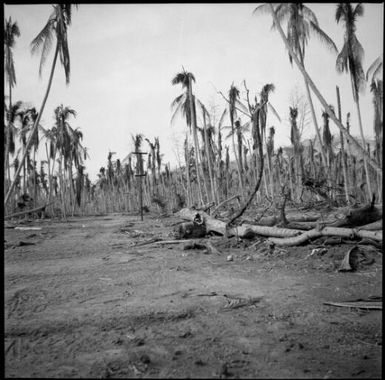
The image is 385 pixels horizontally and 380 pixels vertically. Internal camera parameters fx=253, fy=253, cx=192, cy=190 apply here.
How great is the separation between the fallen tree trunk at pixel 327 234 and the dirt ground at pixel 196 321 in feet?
1.12

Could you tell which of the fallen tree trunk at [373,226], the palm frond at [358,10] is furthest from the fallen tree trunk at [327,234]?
the palm frond at [358,10]

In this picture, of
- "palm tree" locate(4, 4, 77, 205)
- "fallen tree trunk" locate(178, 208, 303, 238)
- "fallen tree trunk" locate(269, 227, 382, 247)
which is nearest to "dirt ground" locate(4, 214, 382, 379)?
"fallen tree trunk" locate(269, 227, 382, 247)

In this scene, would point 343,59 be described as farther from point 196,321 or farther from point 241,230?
point 196,321

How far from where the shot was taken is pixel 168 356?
6.75ft

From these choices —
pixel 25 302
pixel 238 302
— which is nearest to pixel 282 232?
pixel 238 302

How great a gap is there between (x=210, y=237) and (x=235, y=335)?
5582 millimetres

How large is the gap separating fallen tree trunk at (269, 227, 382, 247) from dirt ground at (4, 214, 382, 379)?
0.34 meters

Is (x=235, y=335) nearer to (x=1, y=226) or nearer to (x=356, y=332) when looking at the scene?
(x=356, y=332)

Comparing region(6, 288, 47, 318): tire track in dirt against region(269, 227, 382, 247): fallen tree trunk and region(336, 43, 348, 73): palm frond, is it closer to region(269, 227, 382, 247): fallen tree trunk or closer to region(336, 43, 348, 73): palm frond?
region(269, 227, 382, 247): fallen tree trunk

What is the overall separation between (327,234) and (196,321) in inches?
149

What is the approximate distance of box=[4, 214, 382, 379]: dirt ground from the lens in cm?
193

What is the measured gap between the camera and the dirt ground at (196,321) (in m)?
1.93

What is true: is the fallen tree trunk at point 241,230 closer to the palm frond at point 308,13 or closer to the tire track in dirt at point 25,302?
the tire track in dirt at point 25,302

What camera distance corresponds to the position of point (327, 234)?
523cm
